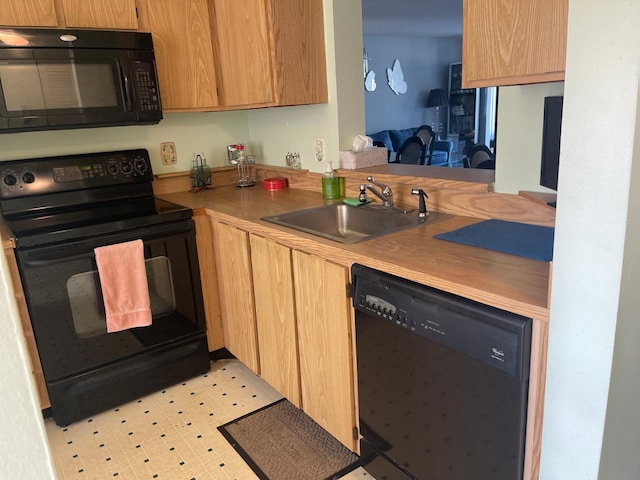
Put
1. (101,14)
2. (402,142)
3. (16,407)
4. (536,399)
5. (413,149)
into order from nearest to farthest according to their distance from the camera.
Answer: (16,407)
(536,399)
(101,14)
(413,149)
(402,142)

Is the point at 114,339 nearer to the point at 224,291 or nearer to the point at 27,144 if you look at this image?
the point at 224,291

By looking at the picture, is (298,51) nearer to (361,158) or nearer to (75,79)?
(361,158)

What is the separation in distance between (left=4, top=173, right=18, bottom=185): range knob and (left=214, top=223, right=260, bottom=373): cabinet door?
3.21ft

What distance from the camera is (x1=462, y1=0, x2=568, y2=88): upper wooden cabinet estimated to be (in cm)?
126

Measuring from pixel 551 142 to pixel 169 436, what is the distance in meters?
1.82

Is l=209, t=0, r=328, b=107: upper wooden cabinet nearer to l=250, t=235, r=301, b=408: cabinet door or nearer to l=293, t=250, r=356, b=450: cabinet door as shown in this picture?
l=250, t=235, r=301, b=408: cabinet door

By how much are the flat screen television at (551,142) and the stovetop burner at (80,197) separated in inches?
60.9

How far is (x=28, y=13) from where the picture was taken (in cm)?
208

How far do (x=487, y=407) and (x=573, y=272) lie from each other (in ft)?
1.40

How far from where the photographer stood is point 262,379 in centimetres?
240

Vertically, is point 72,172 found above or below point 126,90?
below

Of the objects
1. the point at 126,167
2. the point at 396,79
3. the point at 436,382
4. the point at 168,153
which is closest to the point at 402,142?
the point at 396,79

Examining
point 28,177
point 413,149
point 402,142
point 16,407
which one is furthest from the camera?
point 402,142

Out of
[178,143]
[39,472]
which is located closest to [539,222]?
[39,472]
